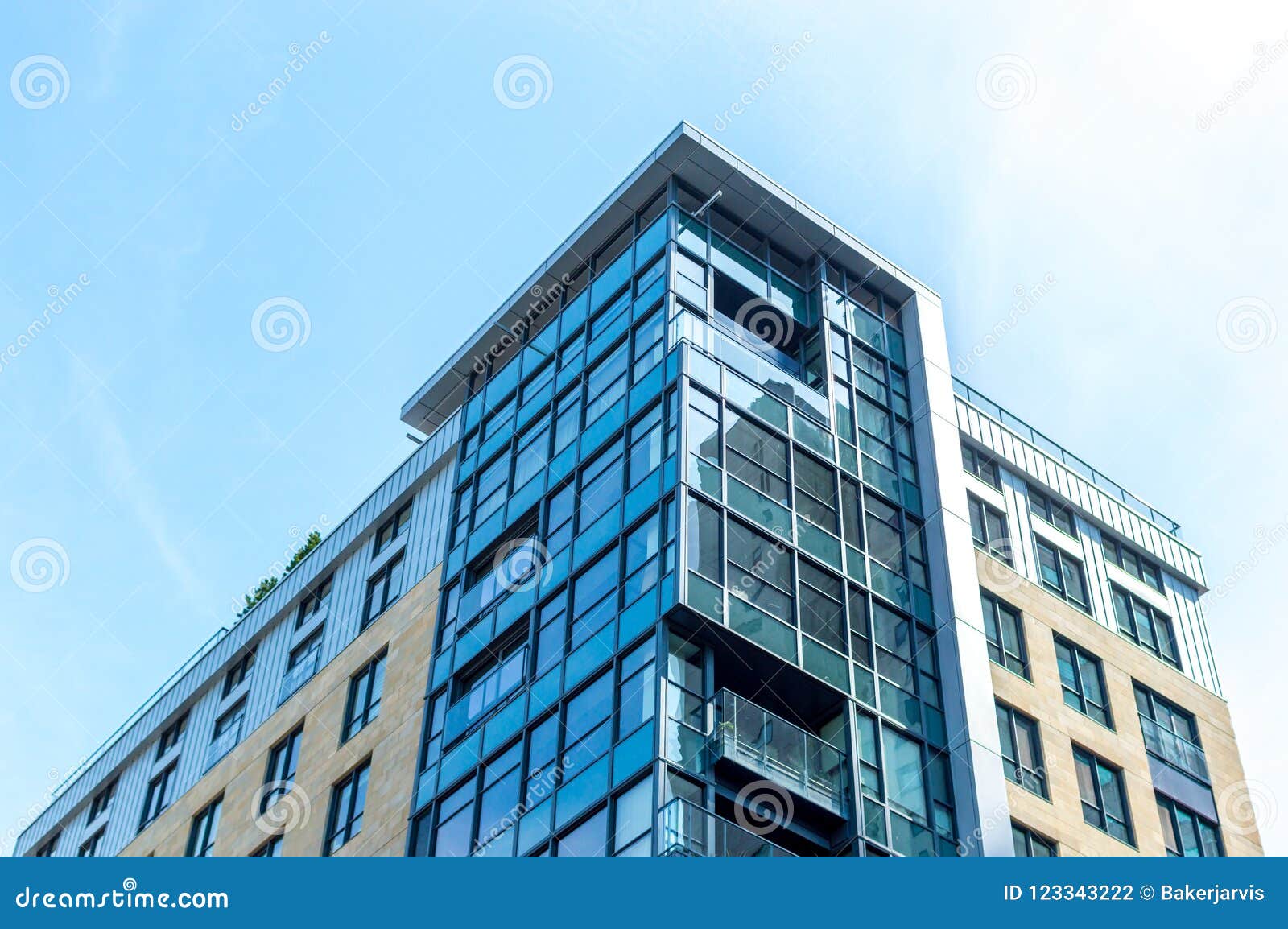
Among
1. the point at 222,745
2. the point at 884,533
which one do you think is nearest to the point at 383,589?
the point at 222,745

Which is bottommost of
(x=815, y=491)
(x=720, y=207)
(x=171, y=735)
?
(x=815, y=491)

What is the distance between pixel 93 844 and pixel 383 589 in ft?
48.9

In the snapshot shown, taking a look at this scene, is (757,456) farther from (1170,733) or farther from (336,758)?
(1170,733)

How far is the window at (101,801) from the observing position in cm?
5219

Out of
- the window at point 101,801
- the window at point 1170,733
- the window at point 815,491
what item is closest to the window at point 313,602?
the window at point 101,801

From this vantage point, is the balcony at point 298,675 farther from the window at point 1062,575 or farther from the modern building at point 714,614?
the window at point 1062,575

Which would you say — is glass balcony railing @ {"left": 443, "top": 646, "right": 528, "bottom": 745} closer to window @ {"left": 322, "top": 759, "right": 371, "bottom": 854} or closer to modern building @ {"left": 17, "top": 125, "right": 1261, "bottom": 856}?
modern building @ {"left": 17, "top": 125, "right": 1261, "bottom": 856}

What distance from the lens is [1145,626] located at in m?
44.0

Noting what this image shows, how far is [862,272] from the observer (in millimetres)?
41938

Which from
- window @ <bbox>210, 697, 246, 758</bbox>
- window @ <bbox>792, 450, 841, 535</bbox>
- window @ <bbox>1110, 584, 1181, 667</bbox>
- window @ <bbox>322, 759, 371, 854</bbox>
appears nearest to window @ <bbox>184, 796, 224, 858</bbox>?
window @ <bbox>210, 697, 246, 758</bbox>

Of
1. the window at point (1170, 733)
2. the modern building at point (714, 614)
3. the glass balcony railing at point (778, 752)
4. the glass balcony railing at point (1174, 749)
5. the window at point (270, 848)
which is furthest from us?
the window at point (270, 848)

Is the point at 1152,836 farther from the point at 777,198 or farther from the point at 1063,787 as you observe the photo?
the point at 777,198

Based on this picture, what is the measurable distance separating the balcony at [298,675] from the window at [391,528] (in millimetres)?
3166
